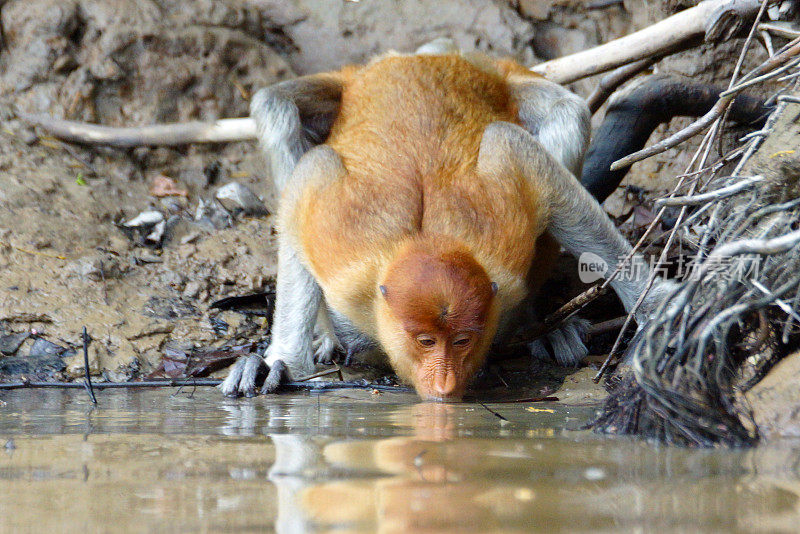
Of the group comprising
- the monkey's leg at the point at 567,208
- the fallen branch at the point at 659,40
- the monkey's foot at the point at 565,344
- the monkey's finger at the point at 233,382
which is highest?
the fallen branch at the point at 659,40

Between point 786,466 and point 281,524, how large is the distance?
134 cm

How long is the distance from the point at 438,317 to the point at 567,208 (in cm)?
129

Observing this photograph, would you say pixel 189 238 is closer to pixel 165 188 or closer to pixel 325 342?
pixel 165 188

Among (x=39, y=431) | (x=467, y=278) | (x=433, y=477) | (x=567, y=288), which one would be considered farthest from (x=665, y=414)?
(x=567, y=288)

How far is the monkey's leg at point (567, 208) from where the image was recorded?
4.45 metres

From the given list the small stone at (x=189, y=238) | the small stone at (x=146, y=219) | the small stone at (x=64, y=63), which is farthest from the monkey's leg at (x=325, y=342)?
the small stone at (x=64, y=63)

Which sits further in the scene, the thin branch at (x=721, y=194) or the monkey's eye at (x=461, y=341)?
the monkey's eye at (x=461, y=341)

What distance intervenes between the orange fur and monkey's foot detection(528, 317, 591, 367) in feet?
2.47

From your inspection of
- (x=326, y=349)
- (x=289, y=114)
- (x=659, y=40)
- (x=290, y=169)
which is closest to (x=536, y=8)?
(x=659, y=40)

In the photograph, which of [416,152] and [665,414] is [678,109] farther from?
[665,414]

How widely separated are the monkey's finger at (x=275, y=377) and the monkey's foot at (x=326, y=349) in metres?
0.66

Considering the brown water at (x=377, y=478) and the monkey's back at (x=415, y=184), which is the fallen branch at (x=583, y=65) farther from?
the brown water at (x=377, y=478)

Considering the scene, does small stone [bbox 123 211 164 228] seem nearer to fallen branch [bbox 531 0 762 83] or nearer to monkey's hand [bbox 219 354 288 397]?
monkey's hand [bbox 219 354 288 397]

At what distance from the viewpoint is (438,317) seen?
145 inches
